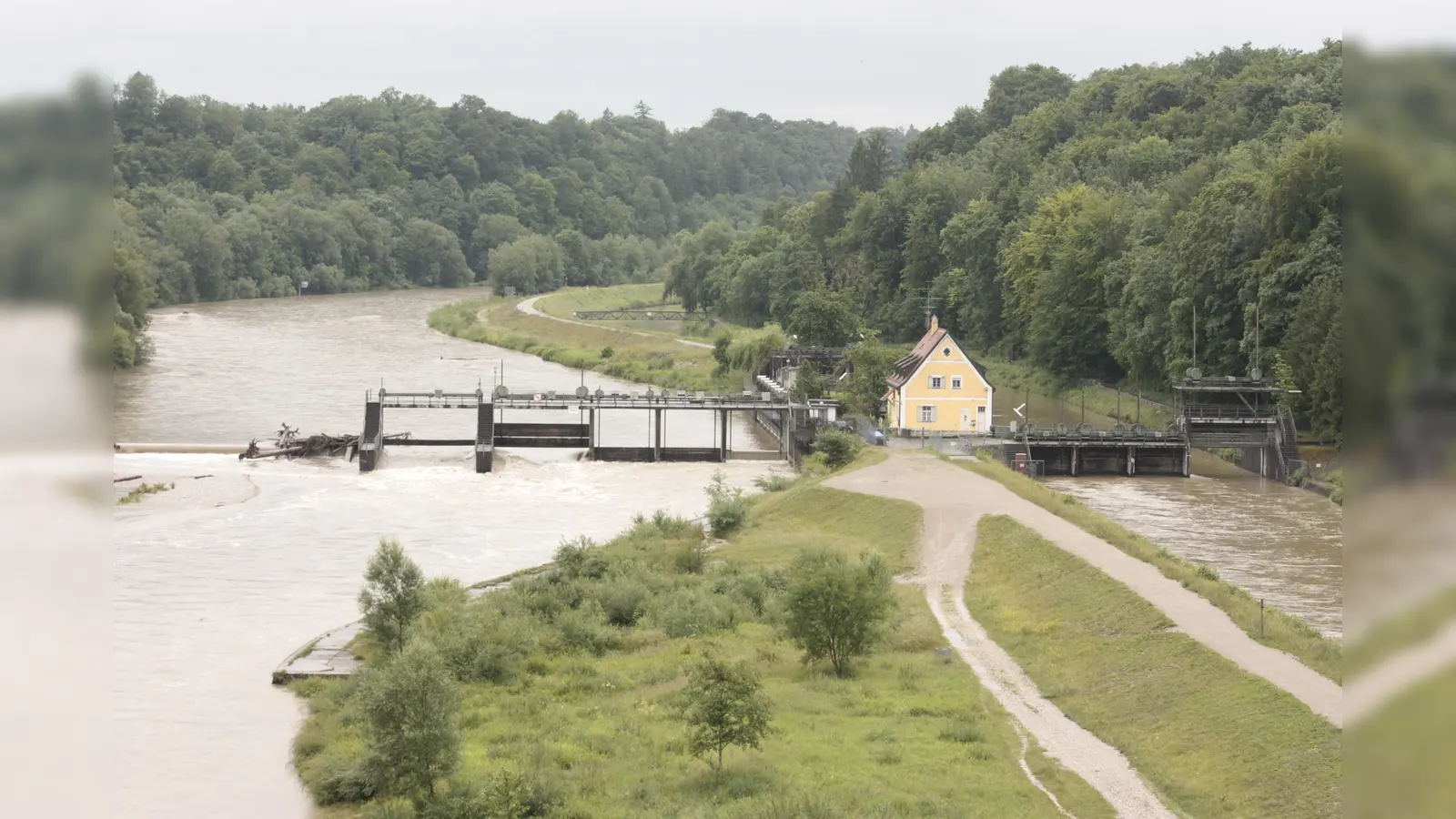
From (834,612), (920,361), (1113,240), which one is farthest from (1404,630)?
(1113,240)

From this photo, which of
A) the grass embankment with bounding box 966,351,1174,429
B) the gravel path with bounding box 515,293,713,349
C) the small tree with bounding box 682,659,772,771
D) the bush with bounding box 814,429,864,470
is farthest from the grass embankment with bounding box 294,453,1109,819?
the gravel path with bounding box 515,293,713,349

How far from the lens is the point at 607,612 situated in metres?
42.7

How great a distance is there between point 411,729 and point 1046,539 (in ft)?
83.9

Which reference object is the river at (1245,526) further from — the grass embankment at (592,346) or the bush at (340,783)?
the grass embankment at (592,346)

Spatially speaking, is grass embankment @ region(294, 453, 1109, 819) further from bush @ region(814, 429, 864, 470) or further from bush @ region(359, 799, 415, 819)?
bush @ region(814, 429, 864, 470)

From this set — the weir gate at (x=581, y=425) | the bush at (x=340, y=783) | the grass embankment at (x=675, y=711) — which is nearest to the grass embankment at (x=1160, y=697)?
the grass embankment at (x=675, y=711)

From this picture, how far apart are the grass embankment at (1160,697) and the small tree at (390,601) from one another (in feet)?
50.1

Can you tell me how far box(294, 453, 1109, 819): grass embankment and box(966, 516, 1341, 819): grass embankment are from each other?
190cm

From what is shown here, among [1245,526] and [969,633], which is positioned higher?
[1245,526]

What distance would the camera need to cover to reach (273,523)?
59031mm

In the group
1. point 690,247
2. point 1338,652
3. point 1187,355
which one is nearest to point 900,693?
point 1338,652

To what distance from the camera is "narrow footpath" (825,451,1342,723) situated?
30219mm

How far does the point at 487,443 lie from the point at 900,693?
4367 cm

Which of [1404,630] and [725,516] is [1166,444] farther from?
[1404,630]
